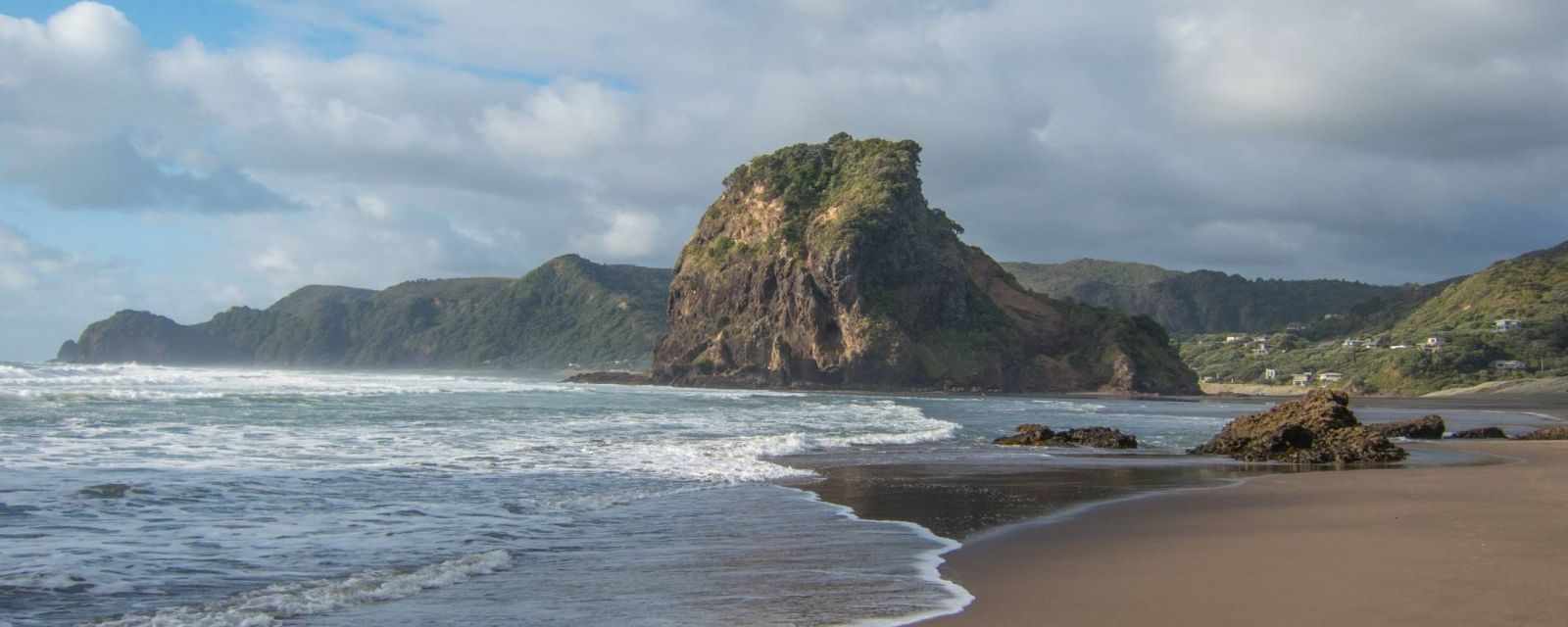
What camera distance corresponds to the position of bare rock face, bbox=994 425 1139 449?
25203 mm

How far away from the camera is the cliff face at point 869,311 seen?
9656cm

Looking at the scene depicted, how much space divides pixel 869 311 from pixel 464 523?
87.2 m

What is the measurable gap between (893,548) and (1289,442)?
14.6m

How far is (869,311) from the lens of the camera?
319 ft

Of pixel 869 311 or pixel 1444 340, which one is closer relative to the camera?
pixel 869 311

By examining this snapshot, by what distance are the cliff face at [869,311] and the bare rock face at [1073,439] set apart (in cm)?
6767

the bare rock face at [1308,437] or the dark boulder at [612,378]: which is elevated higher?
the dark boulder at [612,378]

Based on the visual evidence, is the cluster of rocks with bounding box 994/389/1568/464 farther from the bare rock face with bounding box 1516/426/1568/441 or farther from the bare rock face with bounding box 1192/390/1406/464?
the bare rock face with bounding box 1516/426/1568/441

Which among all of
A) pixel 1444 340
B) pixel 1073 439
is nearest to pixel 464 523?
pixel 1073 439

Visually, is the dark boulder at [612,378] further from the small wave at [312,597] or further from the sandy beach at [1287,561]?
the small wave at [312,597]

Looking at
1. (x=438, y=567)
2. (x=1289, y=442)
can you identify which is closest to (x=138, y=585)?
(x=438, y=567)

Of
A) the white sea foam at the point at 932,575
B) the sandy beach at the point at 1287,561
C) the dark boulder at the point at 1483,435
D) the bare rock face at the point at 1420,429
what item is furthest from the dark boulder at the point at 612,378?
the sandy beach at the point at 1287,561

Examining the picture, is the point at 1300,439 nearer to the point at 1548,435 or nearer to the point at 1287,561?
the point at 1548,435

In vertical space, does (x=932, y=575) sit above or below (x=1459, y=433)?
below
